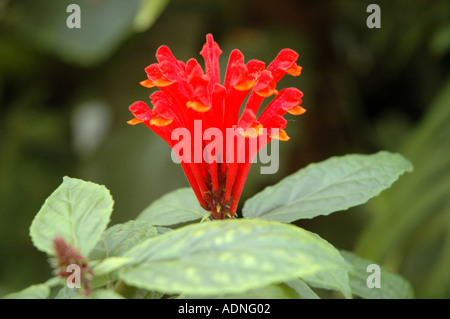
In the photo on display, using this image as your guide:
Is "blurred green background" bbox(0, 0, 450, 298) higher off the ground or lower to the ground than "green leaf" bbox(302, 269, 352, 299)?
higher

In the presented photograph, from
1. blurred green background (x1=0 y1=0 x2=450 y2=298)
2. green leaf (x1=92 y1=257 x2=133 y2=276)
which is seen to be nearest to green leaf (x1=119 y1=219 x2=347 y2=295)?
green leaf (x1=92 y1=257 x2=133 y2=276)

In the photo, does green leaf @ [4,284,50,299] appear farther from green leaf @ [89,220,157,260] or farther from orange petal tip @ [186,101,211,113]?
orange petal tip @ [186,101,211,113]

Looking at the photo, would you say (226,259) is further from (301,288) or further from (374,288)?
(374,288)

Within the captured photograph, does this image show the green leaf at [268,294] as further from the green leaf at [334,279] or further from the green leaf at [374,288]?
the green leaf at [374,288]

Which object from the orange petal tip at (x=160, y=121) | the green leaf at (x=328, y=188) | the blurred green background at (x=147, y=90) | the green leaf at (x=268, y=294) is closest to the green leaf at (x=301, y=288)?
the green leaf at (x=268, y=294)

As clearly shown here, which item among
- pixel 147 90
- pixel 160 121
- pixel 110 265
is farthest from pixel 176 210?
pixel 147 90

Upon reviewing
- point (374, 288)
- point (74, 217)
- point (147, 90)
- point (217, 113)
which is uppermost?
point (147, 90)
